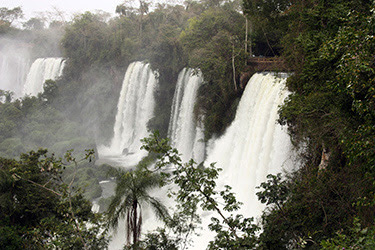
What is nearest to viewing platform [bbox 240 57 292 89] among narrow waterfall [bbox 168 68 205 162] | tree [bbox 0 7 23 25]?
narrow waterfall [bbox 168 68 205 162]

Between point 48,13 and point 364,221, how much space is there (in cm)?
5914

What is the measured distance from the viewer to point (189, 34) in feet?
78.2

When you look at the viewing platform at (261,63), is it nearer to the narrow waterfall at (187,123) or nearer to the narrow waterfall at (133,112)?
the narrow waterfall at (187,123)

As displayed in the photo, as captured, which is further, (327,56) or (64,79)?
(64,79)

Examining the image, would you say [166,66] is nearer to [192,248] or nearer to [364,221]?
[192,248]

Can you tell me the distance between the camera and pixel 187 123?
2162cm

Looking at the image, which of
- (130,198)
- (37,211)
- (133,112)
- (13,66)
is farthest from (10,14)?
(130,198)

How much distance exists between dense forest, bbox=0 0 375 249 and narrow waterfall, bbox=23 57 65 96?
129cm

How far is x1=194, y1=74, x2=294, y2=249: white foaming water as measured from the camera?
11375 mm

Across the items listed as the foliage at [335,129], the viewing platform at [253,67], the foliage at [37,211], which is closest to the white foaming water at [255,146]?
the foliage at [335,129]

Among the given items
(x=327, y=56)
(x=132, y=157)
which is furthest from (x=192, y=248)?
(x=132, y=157)

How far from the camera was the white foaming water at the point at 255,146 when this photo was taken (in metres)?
11.4

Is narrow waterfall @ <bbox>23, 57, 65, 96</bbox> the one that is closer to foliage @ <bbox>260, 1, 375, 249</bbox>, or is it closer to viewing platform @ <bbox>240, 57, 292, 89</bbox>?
viewing platform @ <bbox>240, 57, 292, 89</bbox>

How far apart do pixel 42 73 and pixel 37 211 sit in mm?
31322
